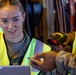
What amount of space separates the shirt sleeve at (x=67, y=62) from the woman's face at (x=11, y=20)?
0.63 meters

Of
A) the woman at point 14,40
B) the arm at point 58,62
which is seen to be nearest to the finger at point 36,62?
the arm at point 58,62

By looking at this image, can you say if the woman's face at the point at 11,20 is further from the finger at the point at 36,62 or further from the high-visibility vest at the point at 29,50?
the finger at the point at 36,62

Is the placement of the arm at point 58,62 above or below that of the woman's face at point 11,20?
below

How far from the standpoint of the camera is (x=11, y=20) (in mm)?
1219

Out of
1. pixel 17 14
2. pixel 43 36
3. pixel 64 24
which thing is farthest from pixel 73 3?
pixel 17 14

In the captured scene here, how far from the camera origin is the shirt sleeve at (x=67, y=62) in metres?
0.62

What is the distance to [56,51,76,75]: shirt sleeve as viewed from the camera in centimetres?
62

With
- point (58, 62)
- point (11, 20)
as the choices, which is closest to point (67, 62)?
point (58, 62)

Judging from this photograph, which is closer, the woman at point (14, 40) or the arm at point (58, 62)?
the arm at point (58, 62)

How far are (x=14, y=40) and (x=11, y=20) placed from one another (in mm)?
123

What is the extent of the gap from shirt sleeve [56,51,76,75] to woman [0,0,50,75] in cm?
58

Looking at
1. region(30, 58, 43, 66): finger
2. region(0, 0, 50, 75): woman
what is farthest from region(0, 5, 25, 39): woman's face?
region(30, 58, 43, 66): finger

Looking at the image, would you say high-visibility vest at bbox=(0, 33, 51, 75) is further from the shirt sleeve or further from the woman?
the shirt sleeve

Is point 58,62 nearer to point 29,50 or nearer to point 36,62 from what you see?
point 36,62
